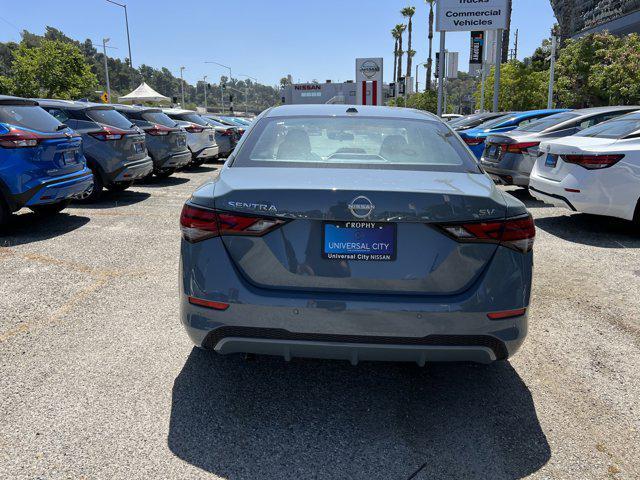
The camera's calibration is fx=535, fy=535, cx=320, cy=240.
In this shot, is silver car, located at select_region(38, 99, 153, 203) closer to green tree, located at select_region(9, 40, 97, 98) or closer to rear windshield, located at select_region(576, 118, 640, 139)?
rear windshield, located at select_region(576, 118, 640, 139)

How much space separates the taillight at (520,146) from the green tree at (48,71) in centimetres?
3118

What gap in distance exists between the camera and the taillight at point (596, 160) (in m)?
6.60

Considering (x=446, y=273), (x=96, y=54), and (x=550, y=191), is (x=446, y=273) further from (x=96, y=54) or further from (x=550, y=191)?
(x=96, y=54)

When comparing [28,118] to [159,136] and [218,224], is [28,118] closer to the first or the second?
[159,136]

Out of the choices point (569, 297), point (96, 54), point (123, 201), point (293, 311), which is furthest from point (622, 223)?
point (96, 54)

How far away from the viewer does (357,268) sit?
257 centimetres

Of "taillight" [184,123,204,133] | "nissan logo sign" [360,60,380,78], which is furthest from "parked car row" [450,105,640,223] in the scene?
"taillight" [184,123,204,133]

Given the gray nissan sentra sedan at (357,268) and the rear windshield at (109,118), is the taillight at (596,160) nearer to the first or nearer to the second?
the gray nissan sentra sedan at (357,268)

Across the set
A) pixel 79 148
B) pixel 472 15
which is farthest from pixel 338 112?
pixel 472 15

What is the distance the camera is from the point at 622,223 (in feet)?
26.0

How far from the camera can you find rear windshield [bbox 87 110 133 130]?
925cm

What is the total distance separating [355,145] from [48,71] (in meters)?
35.2

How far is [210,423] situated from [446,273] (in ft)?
4.81

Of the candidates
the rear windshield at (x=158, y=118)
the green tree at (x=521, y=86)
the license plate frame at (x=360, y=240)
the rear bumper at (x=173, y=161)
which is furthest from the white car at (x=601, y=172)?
the green tree at (x=521, y=86)
